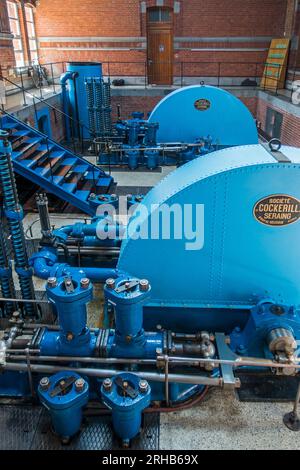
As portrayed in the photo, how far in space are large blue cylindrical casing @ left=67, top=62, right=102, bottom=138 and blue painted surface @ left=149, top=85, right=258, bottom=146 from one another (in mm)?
3826

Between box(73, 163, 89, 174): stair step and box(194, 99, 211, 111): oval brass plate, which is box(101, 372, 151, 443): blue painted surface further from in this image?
box(194, 99, 211, 111): oval brass plate

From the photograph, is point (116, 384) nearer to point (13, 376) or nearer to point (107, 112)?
point (13, 376)

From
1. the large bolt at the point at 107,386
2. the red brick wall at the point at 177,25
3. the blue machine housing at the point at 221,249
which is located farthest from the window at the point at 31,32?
the large bolt at the point at 107,386

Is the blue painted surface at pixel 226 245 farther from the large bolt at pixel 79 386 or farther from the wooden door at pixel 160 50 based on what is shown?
the wooden door at pixel 160 50

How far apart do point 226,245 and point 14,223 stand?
2.21m

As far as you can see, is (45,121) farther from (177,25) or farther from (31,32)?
(177,25)

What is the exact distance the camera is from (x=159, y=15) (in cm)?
1562

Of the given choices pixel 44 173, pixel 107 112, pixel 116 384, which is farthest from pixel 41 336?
pixel 107 112

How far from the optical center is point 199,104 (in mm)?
9320

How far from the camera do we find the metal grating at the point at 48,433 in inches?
119

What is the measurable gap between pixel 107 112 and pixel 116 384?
985cm

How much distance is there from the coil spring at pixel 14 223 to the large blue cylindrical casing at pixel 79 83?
362 inches

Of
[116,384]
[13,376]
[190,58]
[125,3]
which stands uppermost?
[125,3]

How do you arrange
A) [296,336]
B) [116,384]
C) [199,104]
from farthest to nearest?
[199,104]
[296,336]
[116,384]
